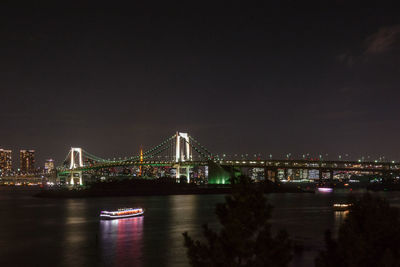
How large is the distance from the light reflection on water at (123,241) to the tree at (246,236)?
12099mm

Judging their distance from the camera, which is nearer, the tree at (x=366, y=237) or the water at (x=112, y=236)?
the tree at (x=366, y=237)

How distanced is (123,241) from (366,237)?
18962mm

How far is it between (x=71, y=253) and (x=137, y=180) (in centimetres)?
Result: 5558

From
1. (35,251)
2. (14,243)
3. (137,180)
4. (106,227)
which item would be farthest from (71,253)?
(137,180)

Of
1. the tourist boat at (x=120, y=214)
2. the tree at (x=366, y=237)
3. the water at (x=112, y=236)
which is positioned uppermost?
the tree at (x=366, y=237)

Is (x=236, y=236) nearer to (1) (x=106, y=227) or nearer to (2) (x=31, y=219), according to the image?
(1) (x=106, y=227)

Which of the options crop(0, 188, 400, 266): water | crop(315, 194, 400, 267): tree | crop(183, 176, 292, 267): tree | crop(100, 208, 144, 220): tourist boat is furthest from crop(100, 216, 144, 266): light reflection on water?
crop(315, 194, 400, 267): tree

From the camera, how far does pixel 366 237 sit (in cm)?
786

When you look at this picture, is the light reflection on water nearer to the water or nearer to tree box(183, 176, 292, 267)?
the water

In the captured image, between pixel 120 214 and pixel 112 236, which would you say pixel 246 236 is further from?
pixel 120 214

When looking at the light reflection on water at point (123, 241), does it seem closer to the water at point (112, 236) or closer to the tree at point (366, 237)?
the water at point (112, 236)

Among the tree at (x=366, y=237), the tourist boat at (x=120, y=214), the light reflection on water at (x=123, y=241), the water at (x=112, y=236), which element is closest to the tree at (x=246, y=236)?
the tree at (x=366, y=237)

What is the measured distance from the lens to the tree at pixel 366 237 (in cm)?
749

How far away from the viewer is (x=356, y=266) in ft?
24.3
